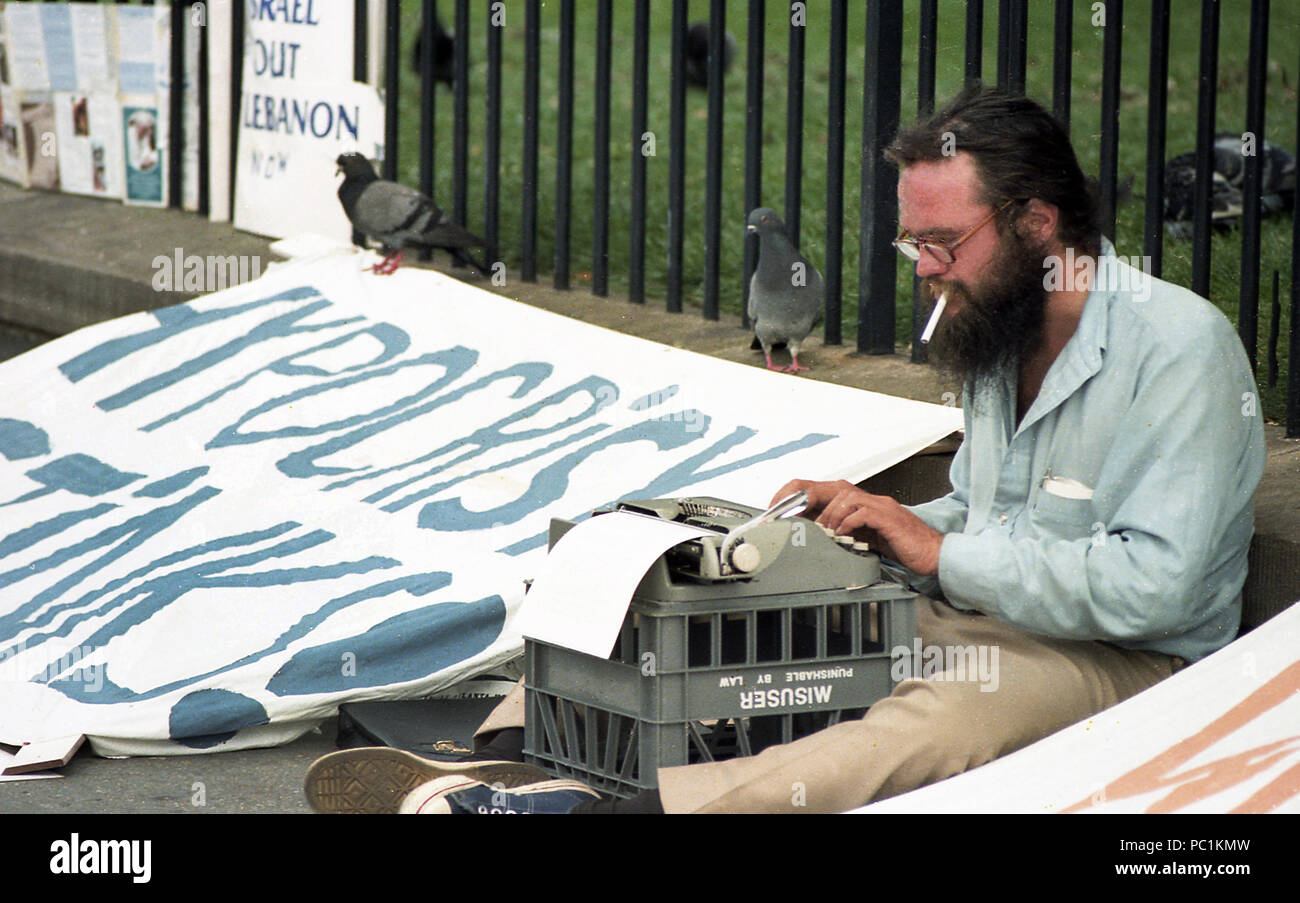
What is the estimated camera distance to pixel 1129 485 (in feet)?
9.37

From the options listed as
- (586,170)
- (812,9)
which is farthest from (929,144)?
(586,170)

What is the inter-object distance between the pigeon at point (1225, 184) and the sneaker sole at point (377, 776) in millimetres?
4773

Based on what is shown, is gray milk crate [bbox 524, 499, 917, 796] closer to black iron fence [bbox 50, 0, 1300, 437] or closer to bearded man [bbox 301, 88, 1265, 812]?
bearded man [bbox 301, 88, 1265, 812]

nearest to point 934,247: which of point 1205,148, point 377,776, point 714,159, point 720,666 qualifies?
point 720,666

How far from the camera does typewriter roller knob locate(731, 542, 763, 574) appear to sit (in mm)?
2721

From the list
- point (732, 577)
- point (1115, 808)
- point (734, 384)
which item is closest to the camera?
point (1115, 808)

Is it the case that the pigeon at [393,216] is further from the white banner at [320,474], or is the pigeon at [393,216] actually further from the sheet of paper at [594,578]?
the sheet of paper at [594,578]

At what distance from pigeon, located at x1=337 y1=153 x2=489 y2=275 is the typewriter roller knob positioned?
356 centimetres

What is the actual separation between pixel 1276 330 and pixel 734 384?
1.53 meters

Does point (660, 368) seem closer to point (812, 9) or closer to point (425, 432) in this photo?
point (425, 432)

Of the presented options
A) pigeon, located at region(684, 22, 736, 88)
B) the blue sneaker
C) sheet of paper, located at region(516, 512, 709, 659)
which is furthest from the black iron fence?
pigeon, located at region(684, 22, 736, 88)

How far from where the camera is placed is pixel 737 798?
105 inches

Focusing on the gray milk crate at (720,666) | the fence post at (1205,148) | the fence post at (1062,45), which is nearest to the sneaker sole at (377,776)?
the gray milk crate at (720,666)

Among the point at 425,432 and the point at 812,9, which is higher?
the point at 812,9
